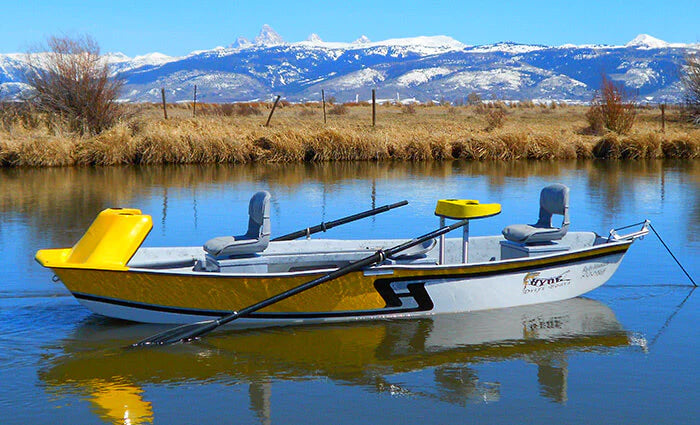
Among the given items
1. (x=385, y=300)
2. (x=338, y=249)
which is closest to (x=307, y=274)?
(x=385, y=300)

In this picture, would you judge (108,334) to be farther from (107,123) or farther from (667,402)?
(107,123)

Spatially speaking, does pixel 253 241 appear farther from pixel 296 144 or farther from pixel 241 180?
pixel 296 144

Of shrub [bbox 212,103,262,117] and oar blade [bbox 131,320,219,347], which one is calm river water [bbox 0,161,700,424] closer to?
oar blade [bbox 131,320,219,347]

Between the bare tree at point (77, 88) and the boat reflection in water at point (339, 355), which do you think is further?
the bare tree at point (77, 88)

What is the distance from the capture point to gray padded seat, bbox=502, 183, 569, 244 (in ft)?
34.3

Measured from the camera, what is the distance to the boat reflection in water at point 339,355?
25.5 ft

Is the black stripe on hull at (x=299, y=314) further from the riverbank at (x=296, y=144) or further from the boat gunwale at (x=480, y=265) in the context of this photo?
the riverbank at (x=296, y=144)

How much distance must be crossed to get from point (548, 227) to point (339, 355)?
3477mm

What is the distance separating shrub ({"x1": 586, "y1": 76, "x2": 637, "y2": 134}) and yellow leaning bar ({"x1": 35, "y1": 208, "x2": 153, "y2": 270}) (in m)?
30.6

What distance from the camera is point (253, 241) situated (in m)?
9.76

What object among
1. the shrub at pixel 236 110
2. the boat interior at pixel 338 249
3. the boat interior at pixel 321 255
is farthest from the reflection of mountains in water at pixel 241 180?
the shrub at pixel 236 110

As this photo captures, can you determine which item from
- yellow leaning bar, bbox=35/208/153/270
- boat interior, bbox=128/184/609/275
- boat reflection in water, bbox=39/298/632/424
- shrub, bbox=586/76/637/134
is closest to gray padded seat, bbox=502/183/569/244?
boat interior, bbox=128/184/609/275

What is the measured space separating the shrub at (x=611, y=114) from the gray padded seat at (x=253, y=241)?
29.6 meters

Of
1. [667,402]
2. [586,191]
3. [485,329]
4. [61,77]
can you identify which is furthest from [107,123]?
[667,402]
